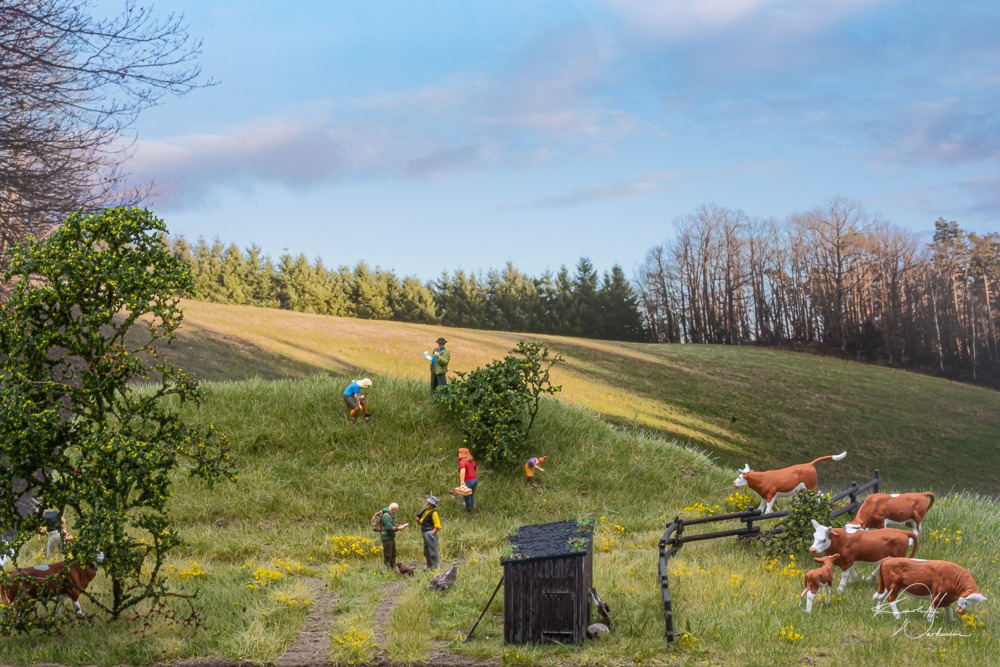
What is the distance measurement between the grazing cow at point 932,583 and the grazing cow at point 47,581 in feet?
36.6

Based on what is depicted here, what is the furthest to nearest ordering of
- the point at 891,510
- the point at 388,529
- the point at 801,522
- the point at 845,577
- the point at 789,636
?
the point at 388,529, the point at 801,522, the point at 891,510, the point at 845,577, the point at 789,636

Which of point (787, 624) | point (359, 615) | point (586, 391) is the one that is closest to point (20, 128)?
point (359, 615)

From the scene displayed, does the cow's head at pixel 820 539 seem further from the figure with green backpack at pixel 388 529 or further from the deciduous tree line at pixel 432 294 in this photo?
the deciduous tree line at pixel 432 294

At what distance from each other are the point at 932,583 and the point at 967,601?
0.51 metres

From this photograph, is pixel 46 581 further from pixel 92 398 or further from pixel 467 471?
pixel 467 471

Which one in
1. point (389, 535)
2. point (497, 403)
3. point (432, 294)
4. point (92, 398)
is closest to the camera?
point (92, 398)

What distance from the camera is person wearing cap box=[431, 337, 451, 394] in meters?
22.0

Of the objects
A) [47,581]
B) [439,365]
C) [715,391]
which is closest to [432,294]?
[715,391]

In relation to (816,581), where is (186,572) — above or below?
above

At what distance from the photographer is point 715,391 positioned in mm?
43281

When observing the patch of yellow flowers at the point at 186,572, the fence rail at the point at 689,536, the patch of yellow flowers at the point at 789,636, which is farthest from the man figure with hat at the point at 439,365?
the patch of yellow flowers at the point at 789,636

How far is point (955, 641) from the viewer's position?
1102 centimetres

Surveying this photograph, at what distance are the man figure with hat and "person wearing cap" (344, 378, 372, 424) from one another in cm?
183

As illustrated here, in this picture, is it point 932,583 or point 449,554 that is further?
point 449,554
